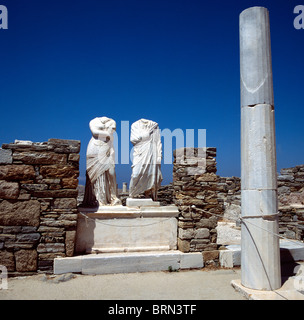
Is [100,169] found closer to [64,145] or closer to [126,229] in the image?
[64,145]

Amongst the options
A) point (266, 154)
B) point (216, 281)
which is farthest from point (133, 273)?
point (266, 154)

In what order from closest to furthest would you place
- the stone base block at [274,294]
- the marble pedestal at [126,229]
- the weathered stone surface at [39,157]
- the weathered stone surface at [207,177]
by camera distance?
1. the stone base block at [274,294]
2. the weathered stone surface at [39,157]
3. the marble pedestal at [126,229]
4. the weathered stone surface at [207,177]

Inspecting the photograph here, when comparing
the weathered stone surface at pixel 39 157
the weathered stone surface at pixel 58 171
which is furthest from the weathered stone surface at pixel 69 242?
the weathered stone surface at pixel 39 157

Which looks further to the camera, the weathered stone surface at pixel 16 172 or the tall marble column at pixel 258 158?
the weathered stone surface at pixel 16 172

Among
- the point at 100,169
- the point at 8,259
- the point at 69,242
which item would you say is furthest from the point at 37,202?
the point at 100,169

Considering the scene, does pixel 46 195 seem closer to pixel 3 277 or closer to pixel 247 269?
pixel 3 277

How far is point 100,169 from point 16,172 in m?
1.64

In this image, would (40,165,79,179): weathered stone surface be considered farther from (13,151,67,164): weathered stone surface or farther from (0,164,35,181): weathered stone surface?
(0,164,35,181): weathered stone surface

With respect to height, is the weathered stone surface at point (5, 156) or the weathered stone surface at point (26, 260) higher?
the weathered stone surface at point (5, 156)

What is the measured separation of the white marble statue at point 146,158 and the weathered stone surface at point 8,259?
2.54 meters

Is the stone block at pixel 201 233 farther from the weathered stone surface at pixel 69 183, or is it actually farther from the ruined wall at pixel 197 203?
the weathered stone surface at pixel 69 183

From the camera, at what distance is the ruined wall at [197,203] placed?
5602 mm

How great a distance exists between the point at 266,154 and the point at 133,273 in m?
3.15

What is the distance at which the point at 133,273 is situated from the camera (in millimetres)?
5152
